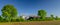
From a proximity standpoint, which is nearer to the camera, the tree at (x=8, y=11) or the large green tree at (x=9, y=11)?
the tree at (x=8, y=11)

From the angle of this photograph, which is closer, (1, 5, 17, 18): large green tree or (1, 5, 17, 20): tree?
(1, 5, 17, 20): tree

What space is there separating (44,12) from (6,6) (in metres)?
13.1

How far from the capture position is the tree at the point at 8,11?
3481 centimetres

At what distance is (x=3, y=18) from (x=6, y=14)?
1442 mm

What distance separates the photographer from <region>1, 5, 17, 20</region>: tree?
34812 mm

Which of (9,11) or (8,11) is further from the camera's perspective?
(9,11)

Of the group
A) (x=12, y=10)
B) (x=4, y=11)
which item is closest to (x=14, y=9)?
(x=12, y=10)

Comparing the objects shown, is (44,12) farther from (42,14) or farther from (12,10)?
(12,10)

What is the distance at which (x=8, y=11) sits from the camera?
36719 millimetres

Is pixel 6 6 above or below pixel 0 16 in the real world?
above

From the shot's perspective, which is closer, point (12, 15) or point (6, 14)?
point (6, 14)

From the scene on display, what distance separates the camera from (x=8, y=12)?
36.5 m

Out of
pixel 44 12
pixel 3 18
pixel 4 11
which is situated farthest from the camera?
pixel 44 12

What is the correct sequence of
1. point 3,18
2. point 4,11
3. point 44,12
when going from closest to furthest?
point 3,18 → point 4,11 → point 44,12
